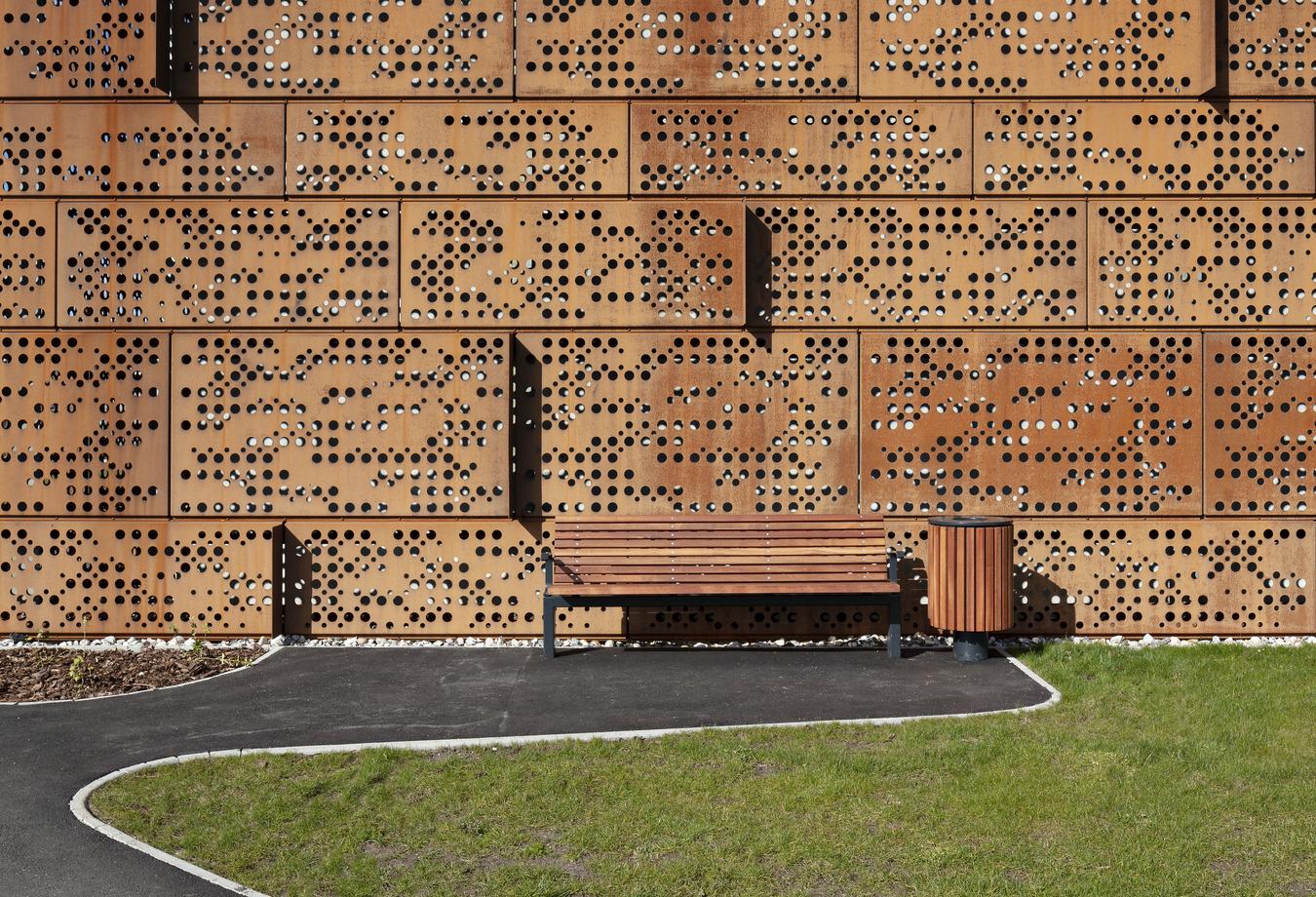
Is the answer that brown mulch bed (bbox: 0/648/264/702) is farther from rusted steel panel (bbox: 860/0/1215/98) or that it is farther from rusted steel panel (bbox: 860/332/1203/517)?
rusted steel panel (bbox: 860/0/1215/98)

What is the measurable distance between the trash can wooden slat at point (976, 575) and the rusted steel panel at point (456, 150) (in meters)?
3.84

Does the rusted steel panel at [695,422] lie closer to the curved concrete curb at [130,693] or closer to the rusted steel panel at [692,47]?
the rusted steel panel at [692,47]

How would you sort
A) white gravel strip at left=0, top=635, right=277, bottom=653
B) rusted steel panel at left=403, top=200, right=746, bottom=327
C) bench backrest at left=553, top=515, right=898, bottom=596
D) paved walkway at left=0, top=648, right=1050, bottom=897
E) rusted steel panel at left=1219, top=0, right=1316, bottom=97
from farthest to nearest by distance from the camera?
rusted steel panel at left=1219, top=0, right=1316, bottom=97, rusted steel panel at left=403, top=200, right=746, bottom=327, white gravel strip at left=0, top=635, right=277, bottom=653, bench backrest at left=553, top=515, right=898, bottom=596, paved walkway at left=0, top=648, right=1050, bottom=897

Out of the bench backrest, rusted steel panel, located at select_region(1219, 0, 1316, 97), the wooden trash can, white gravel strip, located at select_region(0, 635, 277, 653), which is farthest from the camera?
rusted steel panel, located at select_region(1219, 0, 1316, 97)

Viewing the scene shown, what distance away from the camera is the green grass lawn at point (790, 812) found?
420 cm

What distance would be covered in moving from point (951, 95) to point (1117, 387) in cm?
274

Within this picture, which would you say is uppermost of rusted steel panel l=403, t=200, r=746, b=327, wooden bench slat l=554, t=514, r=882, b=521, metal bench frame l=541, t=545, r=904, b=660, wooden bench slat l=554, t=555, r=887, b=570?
rusted steel panel l=403, t=200, r=746, b=327

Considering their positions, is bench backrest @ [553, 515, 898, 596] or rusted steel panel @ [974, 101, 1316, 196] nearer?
bench backrest @ [553, 515, 898, 596]

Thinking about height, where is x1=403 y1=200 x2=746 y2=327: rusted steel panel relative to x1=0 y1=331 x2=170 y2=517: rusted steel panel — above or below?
above

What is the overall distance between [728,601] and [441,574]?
241 cm

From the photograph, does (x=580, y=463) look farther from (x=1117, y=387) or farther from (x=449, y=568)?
(x=1117, y=387)

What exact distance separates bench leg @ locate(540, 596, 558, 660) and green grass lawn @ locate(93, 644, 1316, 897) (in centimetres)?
237

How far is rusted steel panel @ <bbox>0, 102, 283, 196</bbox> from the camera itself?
879cm

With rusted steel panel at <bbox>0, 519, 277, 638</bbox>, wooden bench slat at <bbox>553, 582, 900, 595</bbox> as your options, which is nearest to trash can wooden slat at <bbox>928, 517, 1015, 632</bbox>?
wooden bench slat at <bbox>553, 582, 900, 595</bbox>
